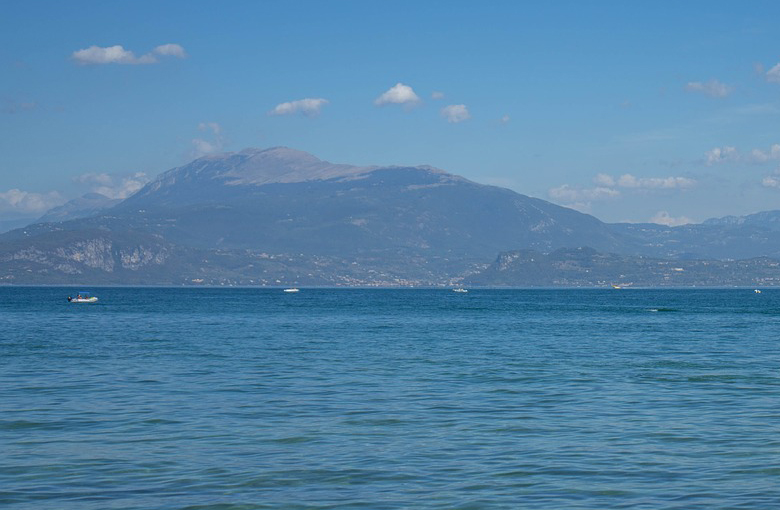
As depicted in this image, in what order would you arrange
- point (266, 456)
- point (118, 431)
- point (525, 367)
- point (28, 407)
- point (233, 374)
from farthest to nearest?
point (525, 367), point (233, 374), point (28, 407), point (118, 431), point (266, 456)

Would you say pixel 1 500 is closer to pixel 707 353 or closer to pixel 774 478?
pixel 774 478

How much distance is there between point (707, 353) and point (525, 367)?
736 inches

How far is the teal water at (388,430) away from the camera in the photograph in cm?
2622

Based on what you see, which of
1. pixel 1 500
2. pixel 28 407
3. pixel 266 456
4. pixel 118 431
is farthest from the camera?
pixel 28 407

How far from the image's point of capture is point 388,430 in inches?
1401

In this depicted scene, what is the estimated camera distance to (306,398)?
146ft

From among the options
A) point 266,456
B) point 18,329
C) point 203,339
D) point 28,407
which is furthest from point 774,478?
point 18,329

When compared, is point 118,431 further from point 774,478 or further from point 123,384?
point 774,478

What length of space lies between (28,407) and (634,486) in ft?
85.5

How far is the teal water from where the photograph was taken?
26219 millimetres

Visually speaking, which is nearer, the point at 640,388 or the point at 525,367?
the point at 640,388

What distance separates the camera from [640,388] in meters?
48.2

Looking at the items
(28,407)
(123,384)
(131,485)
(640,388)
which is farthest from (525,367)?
(131,485)

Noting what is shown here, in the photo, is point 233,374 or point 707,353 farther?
point 707,353
